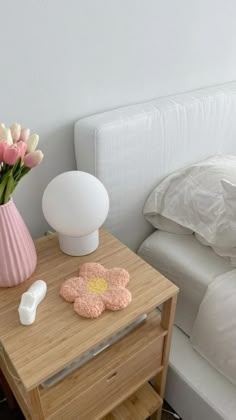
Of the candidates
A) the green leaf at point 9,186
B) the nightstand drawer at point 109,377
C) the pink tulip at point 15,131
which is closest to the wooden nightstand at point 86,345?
the nightstand drawer at point 109,377

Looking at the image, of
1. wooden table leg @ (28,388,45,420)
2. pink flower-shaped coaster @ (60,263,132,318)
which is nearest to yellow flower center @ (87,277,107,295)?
pink flower-shaped coaster @ (60,263,132,318)

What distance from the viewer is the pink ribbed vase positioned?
71 cm

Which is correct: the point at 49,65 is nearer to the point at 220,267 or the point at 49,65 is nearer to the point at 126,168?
the point at 126,168

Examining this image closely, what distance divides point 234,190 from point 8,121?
654 millimetres

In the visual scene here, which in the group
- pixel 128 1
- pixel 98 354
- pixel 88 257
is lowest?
pixel 98 354

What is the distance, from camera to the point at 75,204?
78cm

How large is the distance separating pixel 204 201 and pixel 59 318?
0.58 meters

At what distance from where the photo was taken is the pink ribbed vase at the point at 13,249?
0.71 metres

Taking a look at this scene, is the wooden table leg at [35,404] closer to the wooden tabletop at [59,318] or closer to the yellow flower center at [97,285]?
the wooden tabletop at [59,318]

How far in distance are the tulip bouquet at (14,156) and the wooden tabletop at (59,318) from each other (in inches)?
9.3

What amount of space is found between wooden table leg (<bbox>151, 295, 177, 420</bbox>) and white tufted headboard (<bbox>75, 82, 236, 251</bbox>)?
1.22ft

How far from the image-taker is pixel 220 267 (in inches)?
41.2

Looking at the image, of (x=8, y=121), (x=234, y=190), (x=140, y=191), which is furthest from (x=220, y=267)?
(x=8, y=121)

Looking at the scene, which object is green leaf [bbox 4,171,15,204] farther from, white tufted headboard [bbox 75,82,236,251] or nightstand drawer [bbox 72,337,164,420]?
nightstand drawer [bbox 72,337,164,420]
